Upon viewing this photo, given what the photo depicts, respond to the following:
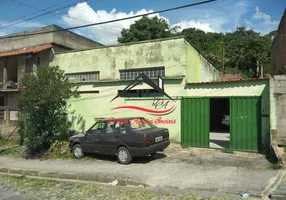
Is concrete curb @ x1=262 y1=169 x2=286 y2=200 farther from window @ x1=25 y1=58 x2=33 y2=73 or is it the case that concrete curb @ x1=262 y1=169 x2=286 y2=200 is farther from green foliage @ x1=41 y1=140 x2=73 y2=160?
window @ x1=25 y1=58 x2=33 y2=73

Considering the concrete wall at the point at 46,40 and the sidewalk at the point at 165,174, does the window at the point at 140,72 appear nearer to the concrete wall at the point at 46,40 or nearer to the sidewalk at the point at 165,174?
the sidewalk at the point at 165,174

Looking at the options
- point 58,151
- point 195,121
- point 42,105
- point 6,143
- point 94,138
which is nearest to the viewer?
point 94,138

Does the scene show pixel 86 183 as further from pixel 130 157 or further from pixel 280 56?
pixel 280 56

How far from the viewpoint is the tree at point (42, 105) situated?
12461 mm

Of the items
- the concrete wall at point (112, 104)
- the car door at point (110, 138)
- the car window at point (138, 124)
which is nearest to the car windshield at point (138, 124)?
the car window at point (138, 124)

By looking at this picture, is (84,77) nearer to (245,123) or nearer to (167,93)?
(167,93)

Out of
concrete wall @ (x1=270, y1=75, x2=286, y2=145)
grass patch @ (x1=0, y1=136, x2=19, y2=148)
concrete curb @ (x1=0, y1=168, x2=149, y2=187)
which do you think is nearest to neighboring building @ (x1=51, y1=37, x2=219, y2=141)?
concrete wall @ (x1=270, y1=75, x2=286, y2=145)

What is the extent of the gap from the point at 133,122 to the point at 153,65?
4.89 m

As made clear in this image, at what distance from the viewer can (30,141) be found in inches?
497

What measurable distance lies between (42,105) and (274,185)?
10.3 m

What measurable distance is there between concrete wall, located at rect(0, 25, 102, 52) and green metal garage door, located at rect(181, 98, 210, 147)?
10803 mm

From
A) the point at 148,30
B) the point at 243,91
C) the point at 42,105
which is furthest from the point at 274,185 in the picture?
the point at 148,30

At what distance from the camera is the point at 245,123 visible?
11180mm

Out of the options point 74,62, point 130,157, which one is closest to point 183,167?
point 130,157
